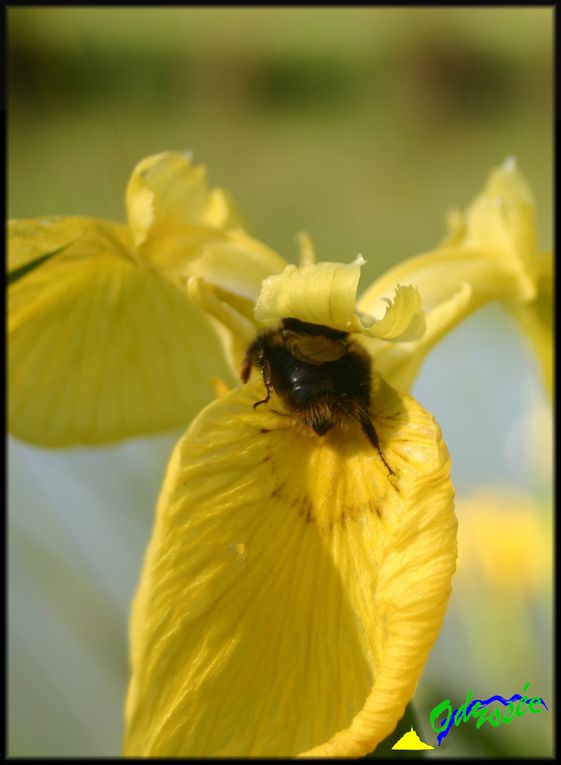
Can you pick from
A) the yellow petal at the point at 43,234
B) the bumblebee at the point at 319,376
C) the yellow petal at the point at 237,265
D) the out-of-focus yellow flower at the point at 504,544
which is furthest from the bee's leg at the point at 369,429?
the out-of-focus yellow flower at the point at 504,544

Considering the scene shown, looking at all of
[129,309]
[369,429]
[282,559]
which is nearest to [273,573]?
[282,559]

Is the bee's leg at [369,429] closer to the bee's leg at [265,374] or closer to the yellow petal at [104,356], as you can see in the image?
the bee's leg at [265,374]

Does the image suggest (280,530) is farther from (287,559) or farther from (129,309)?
(129,309)

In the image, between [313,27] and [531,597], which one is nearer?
[531,597]

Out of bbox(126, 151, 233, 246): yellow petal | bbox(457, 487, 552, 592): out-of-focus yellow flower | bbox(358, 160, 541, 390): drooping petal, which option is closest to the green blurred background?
bbox(457, 487, 552, 592): out-of-focus yellow flower

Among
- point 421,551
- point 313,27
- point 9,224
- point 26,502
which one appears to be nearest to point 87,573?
point 26,502

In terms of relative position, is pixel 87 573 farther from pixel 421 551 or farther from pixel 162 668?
pixel 421 551
